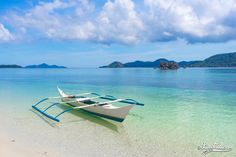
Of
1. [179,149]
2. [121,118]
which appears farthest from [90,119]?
[179,149]

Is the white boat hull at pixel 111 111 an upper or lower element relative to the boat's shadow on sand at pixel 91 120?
upper

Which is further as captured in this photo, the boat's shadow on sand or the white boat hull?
the boat's shadow on sand

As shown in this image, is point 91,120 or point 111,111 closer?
point 111,111

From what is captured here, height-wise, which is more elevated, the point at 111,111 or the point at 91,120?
the point at 111,111

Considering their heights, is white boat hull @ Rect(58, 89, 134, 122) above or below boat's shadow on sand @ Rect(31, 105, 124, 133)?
above

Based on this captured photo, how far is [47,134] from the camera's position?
11.3 meters

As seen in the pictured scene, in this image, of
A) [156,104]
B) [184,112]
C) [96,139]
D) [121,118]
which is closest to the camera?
[96,139]

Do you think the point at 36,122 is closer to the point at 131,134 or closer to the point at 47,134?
the point at 47,134

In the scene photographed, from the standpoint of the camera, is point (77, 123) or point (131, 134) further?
point (77, 123)

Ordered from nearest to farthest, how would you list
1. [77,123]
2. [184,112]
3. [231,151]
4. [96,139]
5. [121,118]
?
[231,151], [96,139], [121,118], [77,123], [184,112]

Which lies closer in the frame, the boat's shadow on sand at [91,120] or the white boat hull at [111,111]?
the white boat hull at [111,111]

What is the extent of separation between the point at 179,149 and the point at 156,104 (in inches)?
377

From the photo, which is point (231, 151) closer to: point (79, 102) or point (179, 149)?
point (179, 149)

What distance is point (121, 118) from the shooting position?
12523mm
